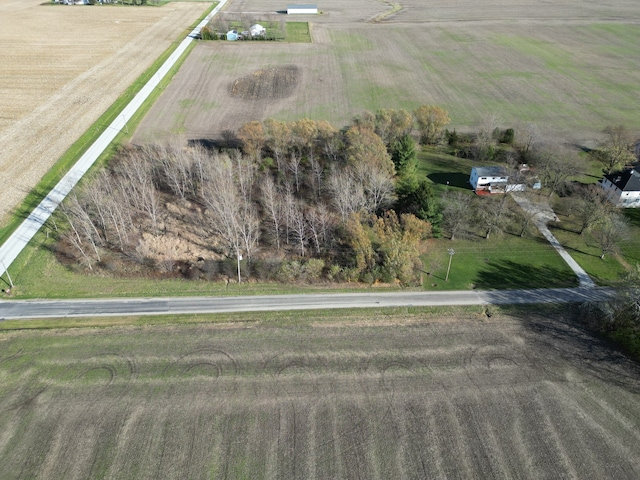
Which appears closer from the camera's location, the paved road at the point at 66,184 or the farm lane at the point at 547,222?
the farm lane at the point at 547,222

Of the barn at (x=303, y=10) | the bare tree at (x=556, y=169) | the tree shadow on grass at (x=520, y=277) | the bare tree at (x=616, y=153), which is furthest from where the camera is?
the barn at (x=303, y=10)

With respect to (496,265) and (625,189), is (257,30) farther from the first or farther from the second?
(496,265)

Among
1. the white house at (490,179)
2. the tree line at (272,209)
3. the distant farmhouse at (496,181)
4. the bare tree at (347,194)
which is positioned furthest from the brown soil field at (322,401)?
the white house at (490,179)

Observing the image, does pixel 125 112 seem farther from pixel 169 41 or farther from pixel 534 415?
pixel 534 415

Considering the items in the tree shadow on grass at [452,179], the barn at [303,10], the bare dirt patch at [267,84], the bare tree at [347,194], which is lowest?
the tree shadow on grass at [452,179]

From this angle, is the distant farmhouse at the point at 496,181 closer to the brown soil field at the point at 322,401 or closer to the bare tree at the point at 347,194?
the bare tree at the point at 347,194

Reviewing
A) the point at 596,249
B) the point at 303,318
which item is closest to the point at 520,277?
the point at 596,249
